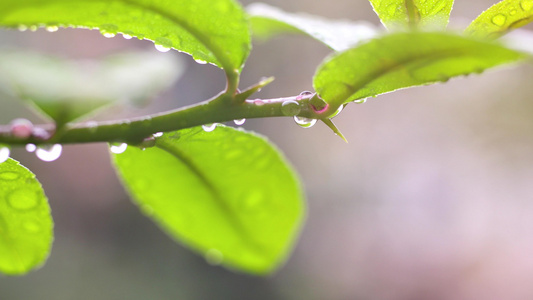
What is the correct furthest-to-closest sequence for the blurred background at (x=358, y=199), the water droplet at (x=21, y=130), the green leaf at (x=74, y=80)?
the blurred background at (x=358, y=199) → the water droplet at (x=21, y=130) → the green leaf at (x=74, y=80)

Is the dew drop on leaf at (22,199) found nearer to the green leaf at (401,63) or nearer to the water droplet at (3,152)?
the water droplet at (3,152)

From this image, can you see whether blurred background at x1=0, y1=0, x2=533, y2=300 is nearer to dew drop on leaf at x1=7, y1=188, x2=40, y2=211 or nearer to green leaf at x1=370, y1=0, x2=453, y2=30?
dew drop on leaf at x1=7, y1=188, x2=40, y2=211

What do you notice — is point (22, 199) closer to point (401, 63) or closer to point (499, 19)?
point (401, 63)

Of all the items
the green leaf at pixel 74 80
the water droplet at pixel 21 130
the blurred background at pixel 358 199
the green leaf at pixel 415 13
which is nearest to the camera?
the green leaf at pixel 74 80

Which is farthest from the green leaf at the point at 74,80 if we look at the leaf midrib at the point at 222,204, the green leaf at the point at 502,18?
the green leaf at the point at 502,18

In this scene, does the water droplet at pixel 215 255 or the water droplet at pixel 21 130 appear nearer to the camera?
the water droplet at pixel 21 130

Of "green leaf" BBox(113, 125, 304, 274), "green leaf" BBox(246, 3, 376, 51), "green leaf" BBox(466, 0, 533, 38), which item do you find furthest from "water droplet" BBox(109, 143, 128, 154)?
"green leaf" BBox(466, 0, 533, 38)

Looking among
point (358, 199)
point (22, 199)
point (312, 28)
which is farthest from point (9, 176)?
point (358, 199)

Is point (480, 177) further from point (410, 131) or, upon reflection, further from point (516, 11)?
point (516, 11)
